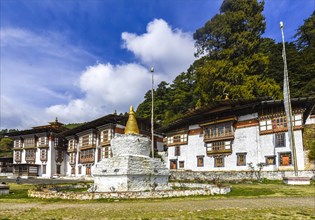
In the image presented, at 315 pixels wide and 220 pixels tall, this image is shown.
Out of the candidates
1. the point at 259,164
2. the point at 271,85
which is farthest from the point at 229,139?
the point at 271,85

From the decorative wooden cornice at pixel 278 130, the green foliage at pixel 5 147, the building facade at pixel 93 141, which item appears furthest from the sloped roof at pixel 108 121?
the green foliage at pixel 5 147

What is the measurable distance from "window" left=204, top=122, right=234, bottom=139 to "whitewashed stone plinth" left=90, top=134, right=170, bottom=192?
839 inches

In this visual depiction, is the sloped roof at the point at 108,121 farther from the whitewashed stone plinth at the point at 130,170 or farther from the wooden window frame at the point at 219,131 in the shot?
the whitewashed stone plinth at the point at 130,170

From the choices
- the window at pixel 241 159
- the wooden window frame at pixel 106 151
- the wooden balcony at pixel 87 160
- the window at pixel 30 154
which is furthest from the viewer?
the window at pixel 30 154

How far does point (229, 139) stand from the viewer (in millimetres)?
39062

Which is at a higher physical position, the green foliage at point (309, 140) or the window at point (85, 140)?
the window at point (85, 140)

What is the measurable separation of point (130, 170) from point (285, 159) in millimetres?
22467

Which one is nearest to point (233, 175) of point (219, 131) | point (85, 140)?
point (219, 131)

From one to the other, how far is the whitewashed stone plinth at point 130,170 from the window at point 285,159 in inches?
767

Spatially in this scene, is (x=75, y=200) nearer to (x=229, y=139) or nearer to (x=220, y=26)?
(x=229, y=139)

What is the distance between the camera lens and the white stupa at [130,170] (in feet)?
59.8

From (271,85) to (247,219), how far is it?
120ft

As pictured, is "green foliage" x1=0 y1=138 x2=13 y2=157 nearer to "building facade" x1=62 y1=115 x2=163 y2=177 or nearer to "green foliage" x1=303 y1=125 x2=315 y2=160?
"building facade" x1=62 y1=115 x2=163 y2=177

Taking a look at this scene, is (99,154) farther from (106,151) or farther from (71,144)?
(71,144)
